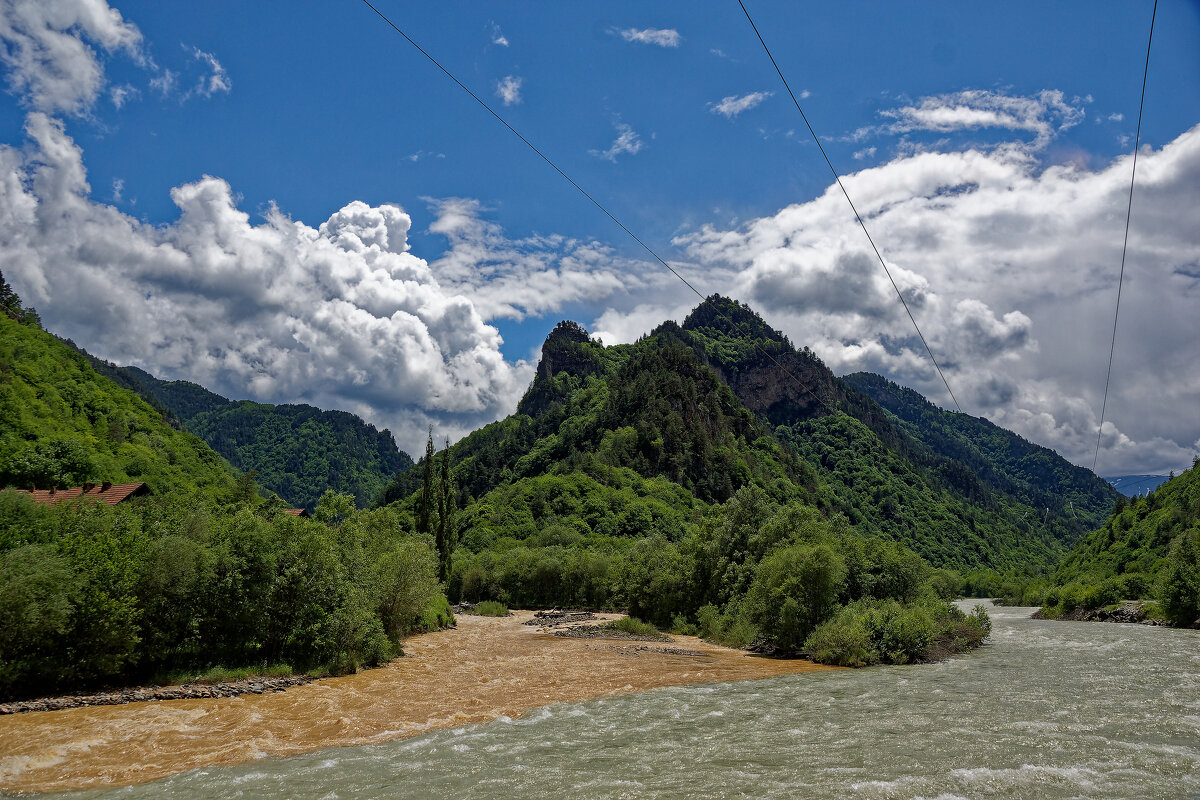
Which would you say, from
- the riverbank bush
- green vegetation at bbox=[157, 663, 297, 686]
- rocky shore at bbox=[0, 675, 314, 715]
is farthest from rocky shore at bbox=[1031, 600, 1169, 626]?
rocky shore at bbox=[0, 675, 314, 715]

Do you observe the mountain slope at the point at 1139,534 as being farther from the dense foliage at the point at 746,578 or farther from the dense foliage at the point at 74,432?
the dense foliage at the point at 74,432

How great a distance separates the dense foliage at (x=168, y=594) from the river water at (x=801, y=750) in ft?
39.1

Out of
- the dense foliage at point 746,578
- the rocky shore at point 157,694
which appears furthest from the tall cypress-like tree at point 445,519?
the rocky shore at point 157,694

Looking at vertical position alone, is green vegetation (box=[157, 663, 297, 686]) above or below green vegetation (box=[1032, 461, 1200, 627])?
below

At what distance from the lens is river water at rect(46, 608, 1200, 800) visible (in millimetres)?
14570

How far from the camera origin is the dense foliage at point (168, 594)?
77.7 feet

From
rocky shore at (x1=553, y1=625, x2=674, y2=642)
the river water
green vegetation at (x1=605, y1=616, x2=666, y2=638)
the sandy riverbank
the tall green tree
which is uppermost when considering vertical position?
the tall green tree

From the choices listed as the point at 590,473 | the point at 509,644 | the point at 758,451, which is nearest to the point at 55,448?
the point at 509,644

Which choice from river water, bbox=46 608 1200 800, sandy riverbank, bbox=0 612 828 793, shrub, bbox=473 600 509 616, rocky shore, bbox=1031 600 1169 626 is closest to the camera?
river water, bbox=46 608 1200 800

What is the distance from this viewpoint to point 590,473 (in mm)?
153875

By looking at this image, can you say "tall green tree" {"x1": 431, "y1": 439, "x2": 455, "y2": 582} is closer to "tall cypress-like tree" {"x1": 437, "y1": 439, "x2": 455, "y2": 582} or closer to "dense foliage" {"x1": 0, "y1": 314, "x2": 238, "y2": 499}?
"tall cypress-like tree" {"x1": 437, "y1": 439, "x2": 455, "y2": 582}

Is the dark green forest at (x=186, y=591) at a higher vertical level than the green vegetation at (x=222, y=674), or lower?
higher

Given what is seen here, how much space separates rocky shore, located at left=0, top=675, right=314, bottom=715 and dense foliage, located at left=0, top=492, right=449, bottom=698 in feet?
3.63

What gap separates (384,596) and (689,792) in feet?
105
